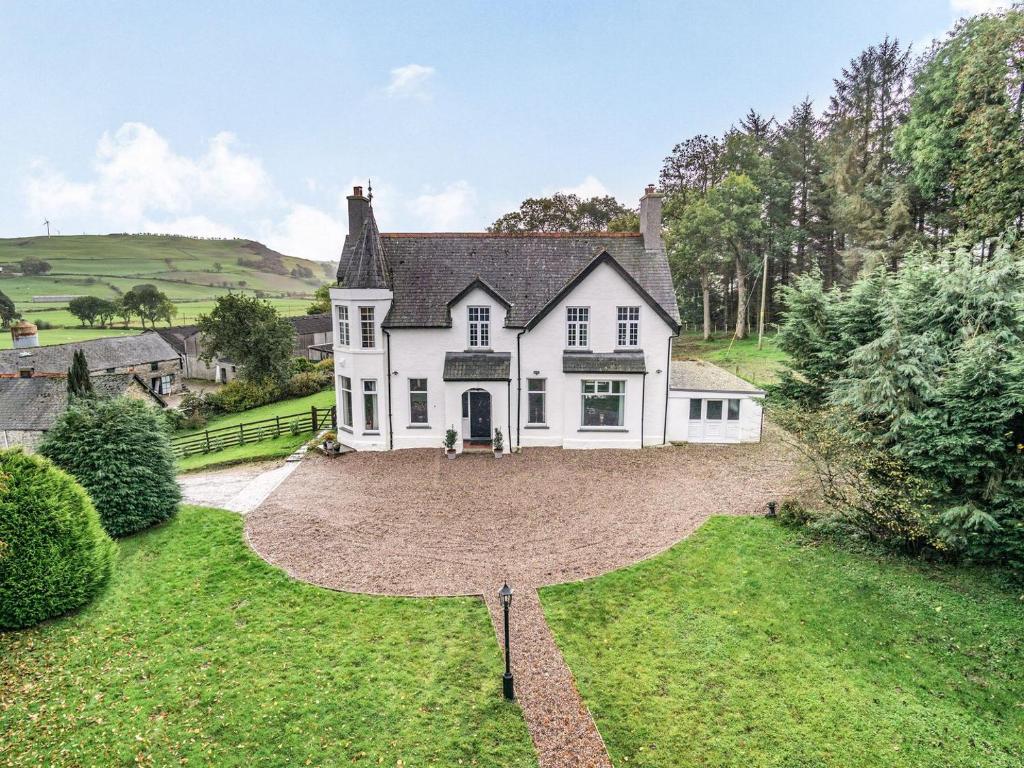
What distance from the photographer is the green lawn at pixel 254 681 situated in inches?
334

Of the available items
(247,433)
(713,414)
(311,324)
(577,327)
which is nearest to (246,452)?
(247,433)

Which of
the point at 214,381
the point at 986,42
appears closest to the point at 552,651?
the point at 986,42

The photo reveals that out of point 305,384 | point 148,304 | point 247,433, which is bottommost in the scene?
point 247,433

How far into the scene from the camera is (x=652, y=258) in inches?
951

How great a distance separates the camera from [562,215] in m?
54.8

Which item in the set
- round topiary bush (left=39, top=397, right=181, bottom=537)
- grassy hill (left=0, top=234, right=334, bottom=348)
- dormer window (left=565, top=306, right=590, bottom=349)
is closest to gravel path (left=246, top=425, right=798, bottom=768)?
round topiary bush (left=39, top=397, right=181, bottom=537)

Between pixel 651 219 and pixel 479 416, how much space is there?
454 inches

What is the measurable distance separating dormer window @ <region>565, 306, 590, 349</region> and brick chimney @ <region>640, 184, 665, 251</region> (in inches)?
178

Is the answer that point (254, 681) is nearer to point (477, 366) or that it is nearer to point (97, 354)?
point (477, 366)

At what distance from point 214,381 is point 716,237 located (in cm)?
4810

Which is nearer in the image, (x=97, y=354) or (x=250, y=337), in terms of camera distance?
(x=250, y=337)

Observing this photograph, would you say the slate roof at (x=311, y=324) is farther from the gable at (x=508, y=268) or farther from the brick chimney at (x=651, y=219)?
the brick chimney at (x=651, y=219)

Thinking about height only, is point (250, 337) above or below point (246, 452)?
above

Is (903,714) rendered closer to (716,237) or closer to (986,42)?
(986,42)
